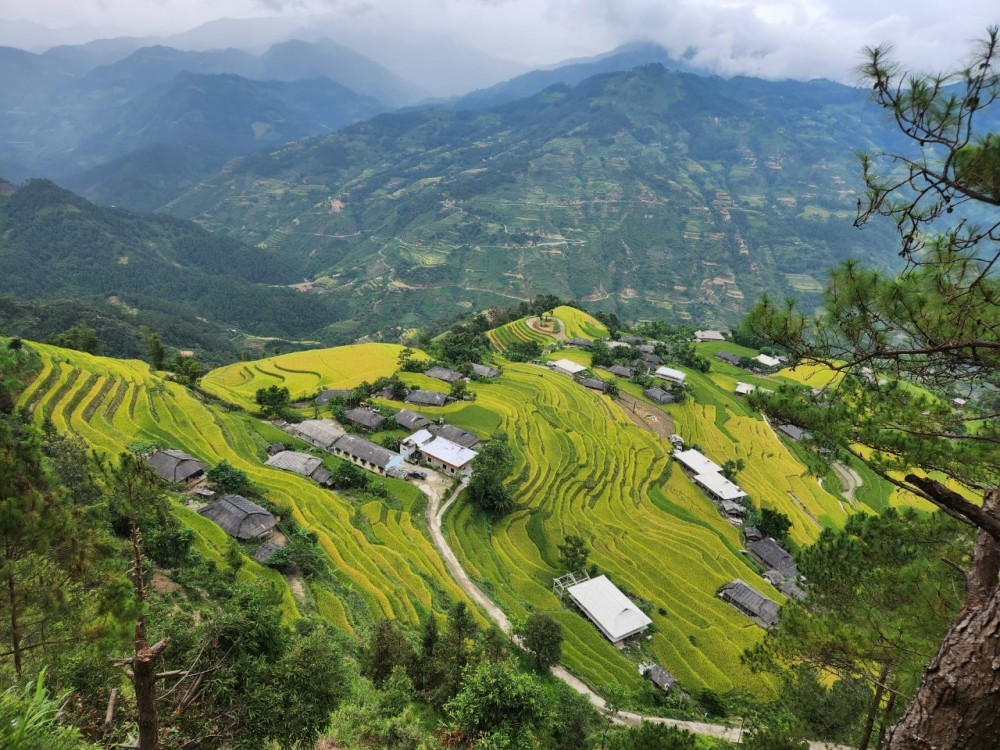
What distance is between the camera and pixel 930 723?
366 cm

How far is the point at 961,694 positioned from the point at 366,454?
33.9m

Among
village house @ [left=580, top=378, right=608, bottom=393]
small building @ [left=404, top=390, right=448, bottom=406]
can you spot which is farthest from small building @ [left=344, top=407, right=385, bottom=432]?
village house @ [left=580, top=378, right=608, bottom=393]

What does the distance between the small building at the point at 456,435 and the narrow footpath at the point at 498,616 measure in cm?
409

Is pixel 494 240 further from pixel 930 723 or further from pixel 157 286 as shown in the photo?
pixel 930 723

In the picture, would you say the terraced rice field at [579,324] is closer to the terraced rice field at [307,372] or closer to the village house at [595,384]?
the village house at [595,384]

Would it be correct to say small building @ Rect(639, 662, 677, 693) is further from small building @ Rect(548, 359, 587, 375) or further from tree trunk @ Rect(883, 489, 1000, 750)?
small building @ Rect(548, 359, 587, 375)

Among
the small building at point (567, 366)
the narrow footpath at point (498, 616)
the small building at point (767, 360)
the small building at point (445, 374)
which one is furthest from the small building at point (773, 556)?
the small building at point (767, 360)

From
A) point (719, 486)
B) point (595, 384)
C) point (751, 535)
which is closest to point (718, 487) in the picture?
point (719, 486)

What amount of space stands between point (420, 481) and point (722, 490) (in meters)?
25.1

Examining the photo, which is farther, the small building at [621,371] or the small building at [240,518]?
the small building at [621,371]

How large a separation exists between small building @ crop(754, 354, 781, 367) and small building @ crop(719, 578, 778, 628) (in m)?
55.2

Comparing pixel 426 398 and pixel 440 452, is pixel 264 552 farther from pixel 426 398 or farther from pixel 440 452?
pixel 426 398

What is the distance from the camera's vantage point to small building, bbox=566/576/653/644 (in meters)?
25.0

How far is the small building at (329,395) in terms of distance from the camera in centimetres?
4419
